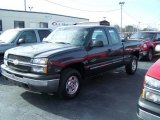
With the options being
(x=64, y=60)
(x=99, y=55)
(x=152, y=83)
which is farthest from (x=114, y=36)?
(x=152, y=83)

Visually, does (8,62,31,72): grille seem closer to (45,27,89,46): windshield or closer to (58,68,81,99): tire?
(58,68,81,99): tire

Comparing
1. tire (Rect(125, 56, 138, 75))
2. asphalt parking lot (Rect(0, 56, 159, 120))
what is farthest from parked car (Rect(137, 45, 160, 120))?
tire (Rect(125, 56, 138, 75))

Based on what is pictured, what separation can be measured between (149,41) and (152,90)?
1057 cm

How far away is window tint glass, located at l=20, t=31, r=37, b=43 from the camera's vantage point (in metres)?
9.32

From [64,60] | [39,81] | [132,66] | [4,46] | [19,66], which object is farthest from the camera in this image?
[132,66]

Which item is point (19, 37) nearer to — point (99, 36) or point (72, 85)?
point (99, 36)

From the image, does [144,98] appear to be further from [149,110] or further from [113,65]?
[113,65]

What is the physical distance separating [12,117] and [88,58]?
98.3 inches

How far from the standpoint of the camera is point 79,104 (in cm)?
554

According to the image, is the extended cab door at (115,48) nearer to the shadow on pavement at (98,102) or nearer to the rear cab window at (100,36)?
the rear cab window at (100,36)

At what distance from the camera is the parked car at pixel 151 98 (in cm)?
317

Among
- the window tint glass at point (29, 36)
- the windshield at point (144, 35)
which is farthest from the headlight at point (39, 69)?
the windshield at point (144, 35)

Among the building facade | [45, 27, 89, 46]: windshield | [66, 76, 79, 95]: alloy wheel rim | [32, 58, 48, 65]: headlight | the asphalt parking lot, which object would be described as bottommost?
the asphalt parking lot

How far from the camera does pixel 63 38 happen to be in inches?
264
